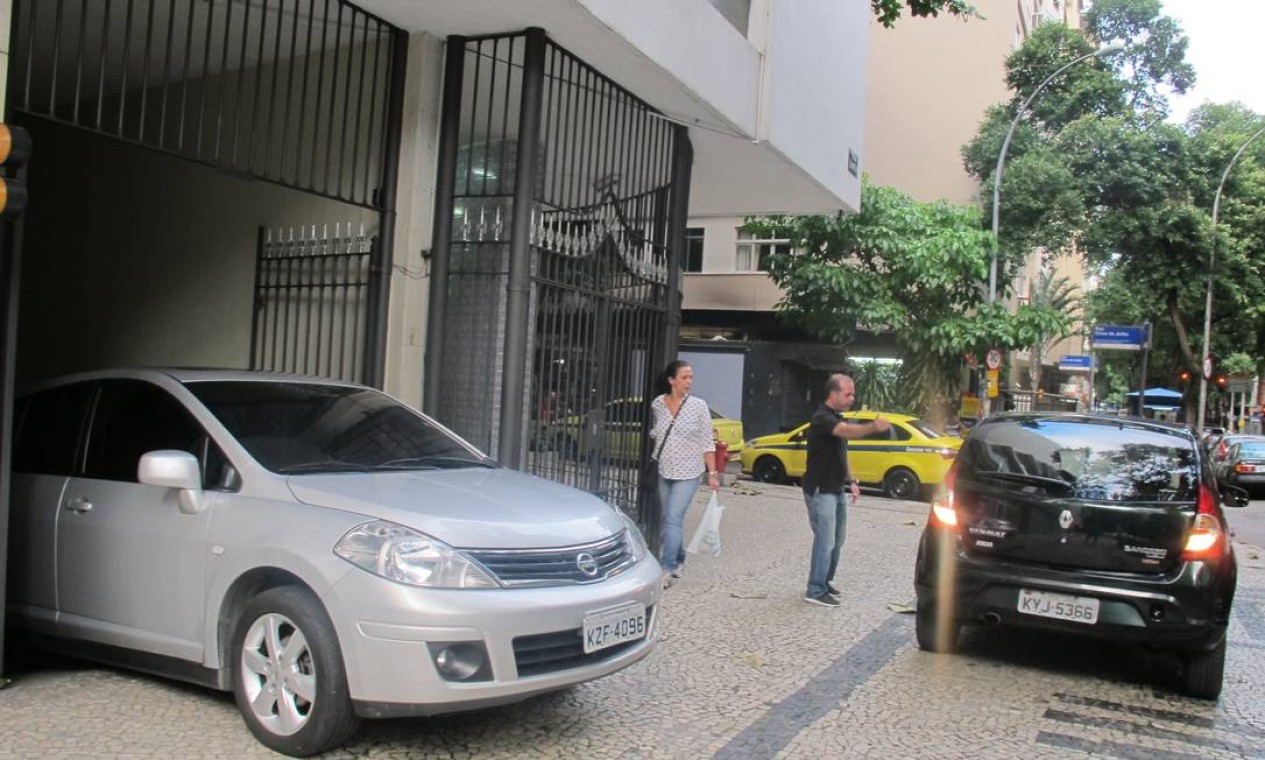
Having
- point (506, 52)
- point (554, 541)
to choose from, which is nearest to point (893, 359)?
point (506, 52)

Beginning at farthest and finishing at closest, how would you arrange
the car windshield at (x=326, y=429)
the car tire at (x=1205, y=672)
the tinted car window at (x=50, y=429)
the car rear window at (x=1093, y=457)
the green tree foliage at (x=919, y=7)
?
the green tree foliage at (x=919, y=7), the car rear window at (x=1093, y=457), the car tire at (x=1205, y=672), the tinted car window at (x=50, y=429), the car windshield at (x=326, y=429)

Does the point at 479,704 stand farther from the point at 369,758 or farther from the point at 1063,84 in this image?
the point at 1063,84

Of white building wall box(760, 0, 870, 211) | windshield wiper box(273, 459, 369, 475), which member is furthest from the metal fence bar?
white building wall box(760, 0, 870, 211)

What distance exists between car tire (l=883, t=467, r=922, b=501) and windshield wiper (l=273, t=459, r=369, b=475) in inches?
477

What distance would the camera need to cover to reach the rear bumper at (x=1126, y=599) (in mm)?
4895

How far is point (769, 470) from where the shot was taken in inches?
668

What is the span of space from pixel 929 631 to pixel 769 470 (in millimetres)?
11261

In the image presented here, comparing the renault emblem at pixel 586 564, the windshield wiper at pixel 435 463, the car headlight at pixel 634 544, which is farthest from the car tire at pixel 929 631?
the windshield wiper at pixel 435 463

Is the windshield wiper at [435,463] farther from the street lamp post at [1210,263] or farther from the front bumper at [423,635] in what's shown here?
the street lamp post at [1210,263]

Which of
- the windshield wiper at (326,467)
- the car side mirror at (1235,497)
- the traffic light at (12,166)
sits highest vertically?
the traffic light at (12,166)

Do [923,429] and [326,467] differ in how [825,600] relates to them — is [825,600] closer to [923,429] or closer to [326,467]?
[326,467]

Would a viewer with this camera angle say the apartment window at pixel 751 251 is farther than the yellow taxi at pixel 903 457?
Yes

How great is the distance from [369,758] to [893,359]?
23.1m

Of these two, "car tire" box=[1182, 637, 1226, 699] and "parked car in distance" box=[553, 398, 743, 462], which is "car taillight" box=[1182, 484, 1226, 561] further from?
"parked car in distance" box=[553, 398, 743, 462]
